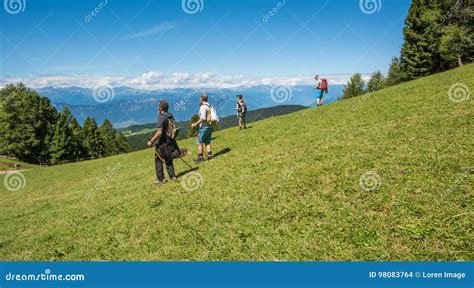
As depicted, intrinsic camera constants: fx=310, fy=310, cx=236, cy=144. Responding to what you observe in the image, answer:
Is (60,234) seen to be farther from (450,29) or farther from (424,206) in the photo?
(450,29)

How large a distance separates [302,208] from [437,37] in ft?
227

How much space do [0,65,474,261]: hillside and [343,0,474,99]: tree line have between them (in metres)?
51.2

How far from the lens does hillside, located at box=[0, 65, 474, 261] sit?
6.58 metres

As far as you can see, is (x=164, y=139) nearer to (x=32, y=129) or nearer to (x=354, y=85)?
(x=32, y=129)

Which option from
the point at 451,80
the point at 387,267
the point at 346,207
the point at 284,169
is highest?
the point at 451,80

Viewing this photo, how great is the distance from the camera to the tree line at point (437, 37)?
55156 millimetres

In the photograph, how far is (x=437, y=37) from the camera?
201 feet

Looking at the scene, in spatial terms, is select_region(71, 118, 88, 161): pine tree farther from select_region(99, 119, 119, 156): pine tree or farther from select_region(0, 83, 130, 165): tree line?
select_region(99, 119, 119, 156): pine tree

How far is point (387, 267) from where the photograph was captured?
579 centimetres

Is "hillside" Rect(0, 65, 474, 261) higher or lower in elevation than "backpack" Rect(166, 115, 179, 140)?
lower

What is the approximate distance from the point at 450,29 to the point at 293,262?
65.6m

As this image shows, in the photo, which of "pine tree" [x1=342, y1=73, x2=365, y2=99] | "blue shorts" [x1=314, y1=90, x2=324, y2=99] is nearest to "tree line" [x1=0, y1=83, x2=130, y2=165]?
"blue shorts" [x1=314, y1=90, x2=324, y2=99]

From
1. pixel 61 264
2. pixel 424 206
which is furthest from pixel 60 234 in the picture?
pixel 424 206

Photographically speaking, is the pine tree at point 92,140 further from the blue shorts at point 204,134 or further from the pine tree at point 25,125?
the blue shorts at point 204,134
